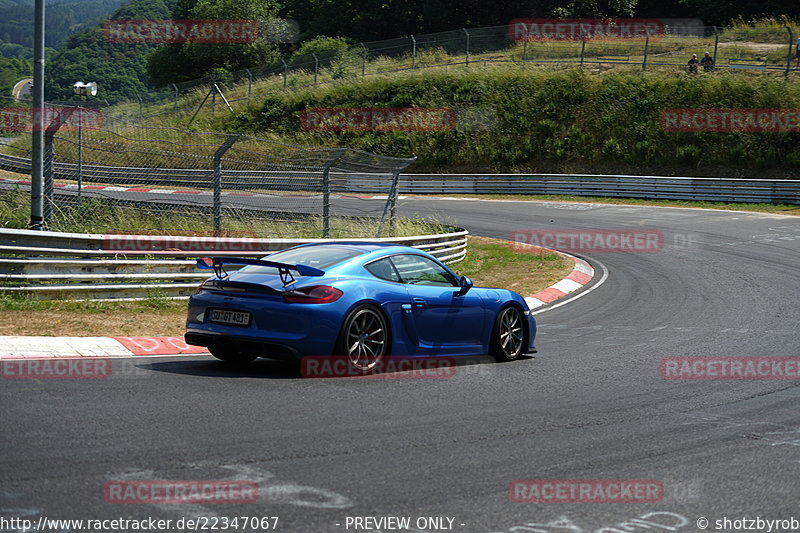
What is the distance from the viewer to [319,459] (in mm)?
5395

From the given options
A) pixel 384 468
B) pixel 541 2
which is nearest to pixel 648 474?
pixel 384 468

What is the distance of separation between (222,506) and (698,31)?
45319 millimetres

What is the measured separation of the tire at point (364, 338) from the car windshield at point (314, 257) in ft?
1.94

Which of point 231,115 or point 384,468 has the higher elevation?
point 231,115

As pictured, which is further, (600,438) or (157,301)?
(157,301)

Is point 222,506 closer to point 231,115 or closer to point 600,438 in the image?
point 600,438
